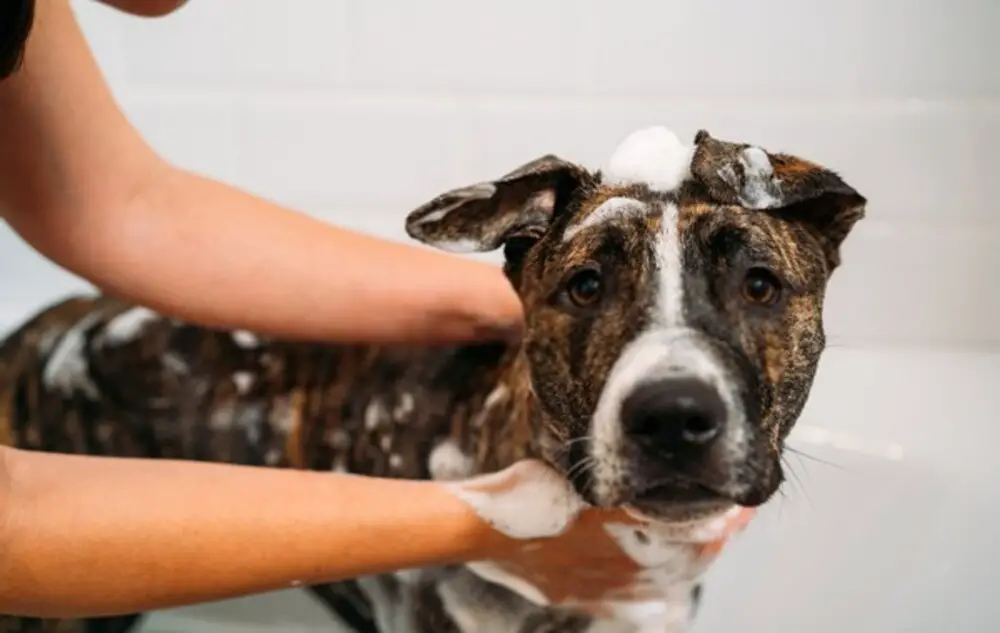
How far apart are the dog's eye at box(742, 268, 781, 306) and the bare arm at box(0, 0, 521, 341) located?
0.35m

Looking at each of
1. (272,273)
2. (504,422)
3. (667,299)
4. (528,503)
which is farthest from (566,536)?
(272,273)

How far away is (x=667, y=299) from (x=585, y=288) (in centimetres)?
9

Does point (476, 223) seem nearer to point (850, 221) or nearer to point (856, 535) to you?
point (850, 221)

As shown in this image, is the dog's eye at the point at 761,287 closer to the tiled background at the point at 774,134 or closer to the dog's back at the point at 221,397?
the dog's back at the point at 221,397

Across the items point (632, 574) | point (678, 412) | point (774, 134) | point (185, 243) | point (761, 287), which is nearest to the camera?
point (678, 412)

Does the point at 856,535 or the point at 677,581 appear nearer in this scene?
the point at 677,581

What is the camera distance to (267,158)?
1455 millimetres

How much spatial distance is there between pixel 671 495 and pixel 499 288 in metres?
0.41

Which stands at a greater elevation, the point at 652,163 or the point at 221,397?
the point at 652,163

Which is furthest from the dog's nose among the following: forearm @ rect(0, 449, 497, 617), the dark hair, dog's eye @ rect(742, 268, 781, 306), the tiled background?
the tiled background

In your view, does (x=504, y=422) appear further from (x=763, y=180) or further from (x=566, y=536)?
(x=763, y=180)

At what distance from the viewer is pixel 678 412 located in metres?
0.75

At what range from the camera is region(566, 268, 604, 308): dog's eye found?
871 millimetres

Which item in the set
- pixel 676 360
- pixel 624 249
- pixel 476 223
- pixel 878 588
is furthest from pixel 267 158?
pixel 878 588
